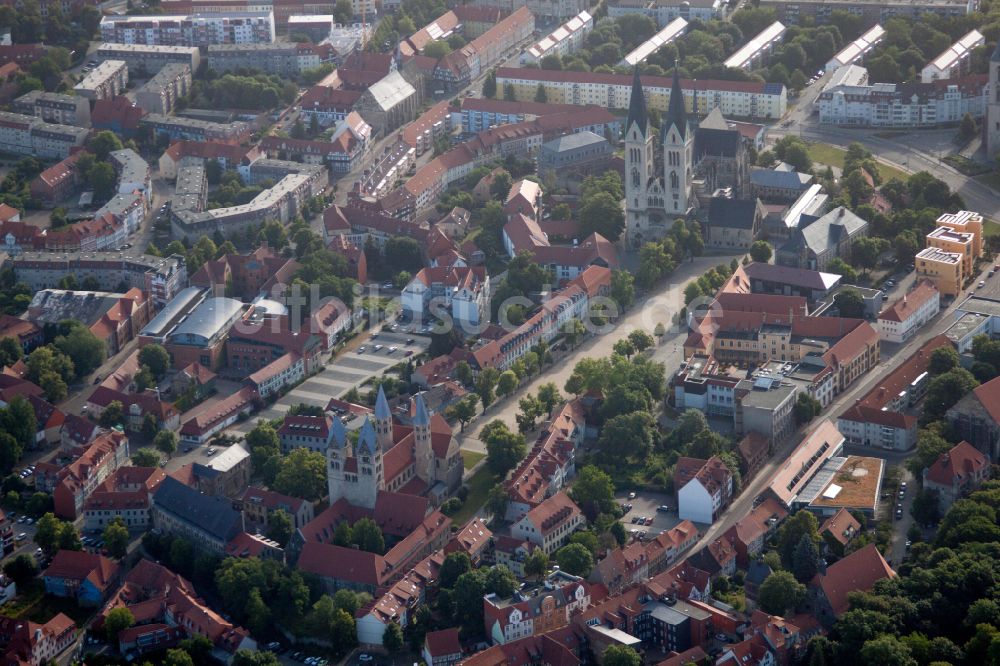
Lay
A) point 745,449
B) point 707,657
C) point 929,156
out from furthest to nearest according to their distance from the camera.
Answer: point 929,156, point 745,449, point 707,657

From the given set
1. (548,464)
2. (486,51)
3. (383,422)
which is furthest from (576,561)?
(486,51)

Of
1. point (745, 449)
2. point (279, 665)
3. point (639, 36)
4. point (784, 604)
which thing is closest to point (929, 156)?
point (639, 36)

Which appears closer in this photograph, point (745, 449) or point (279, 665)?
point (279, 665)

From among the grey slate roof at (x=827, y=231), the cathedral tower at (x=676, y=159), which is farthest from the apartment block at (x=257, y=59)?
the grey slate roof at (x=827, y=231)

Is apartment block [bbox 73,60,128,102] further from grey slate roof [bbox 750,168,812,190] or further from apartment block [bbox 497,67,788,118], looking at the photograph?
grey slate roof [bbox 750,168,812,190]

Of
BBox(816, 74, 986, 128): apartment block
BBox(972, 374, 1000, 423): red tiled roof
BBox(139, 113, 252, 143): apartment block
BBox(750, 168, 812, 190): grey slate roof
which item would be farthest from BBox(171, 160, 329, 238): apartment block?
BBox(972, 374, 1000, 423): red tiled roof

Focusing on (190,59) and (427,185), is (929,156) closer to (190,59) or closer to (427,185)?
(427,185)

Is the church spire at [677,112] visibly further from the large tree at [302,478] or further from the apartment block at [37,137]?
the apartment block at [37,137]
